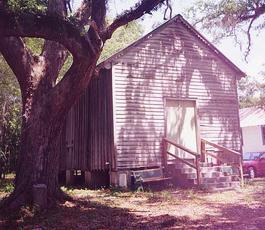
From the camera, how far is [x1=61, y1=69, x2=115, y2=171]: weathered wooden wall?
15.4 meters

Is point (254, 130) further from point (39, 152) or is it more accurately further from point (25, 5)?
point (25, 5)

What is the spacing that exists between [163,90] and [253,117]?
697 inches

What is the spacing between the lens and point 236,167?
16594 mm

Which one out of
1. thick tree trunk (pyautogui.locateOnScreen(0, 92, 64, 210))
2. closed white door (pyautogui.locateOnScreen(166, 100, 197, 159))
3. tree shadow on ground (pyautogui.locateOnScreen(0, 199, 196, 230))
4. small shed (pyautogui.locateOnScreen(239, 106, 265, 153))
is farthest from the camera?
small shed (pyautogui.locateOnScreen(239, 106, 265, 153))

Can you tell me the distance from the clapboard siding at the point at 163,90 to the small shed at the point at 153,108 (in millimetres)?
37

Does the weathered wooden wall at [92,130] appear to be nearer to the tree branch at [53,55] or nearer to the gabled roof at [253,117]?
the tree branch at [53,55]

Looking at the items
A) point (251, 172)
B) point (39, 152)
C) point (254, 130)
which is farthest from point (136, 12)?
point (254, 130)

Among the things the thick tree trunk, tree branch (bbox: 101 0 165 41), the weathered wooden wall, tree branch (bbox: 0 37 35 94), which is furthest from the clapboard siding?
tree branch (bbox: 101 0 165 41)

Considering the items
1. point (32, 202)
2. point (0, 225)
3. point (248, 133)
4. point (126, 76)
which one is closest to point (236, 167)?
point (126, 76)

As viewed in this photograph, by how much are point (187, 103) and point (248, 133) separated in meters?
16.8

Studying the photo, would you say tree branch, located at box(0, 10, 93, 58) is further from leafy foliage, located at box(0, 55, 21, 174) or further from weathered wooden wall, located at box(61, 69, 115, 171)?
leafy foliage, located at box(0, 55, 21, 174)

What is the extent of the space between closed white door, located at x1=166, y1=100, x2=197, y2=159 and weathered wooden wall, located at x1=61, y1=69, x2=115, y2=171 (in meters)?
2.55

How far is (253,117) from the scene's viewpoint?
31.9 m

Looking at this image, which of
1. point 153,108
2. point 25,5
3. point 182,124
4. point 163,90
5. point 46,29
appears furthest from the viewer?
point 182,124
